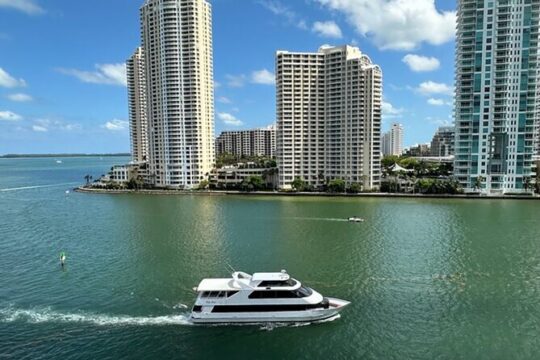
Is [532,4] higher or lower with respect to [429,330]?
higher

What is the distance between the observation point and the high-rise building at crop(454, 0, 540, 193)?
3318 inches

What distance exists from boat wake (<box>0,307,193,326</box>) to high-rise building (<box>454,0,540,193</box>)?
272ft

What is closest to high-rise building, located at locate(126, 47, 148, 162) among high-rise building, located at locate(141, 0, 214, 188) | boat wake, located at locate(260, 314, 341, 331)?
high-rise building, located at locate(141, 0, 214, 188)

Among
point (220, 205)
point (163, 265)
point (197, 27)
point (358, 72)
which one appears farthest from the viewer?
point (197, 27)

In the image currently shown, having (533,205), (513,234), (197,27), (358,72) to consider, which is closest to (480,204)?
(533,205)

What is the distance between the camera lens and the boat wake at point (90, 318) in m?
25.2

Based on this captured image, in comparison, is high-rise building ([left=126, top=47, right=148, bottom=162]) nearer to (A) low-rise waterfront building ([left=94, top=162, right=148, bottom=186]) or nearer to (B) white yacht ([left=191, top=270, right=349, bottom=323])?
(A) low-rise waterfront building ([left=94, top=162, right=148, bottom=186])

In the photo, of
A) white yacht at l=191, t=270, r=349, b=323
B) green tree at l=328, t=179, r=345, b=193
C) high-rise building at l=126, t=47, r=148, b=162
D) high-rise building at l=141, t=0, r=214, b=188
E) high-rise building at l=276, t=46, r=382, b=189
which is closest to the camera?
white yacht at l=191, t=270, r=349, b=323

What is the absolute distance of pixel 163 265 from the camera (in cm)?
3797

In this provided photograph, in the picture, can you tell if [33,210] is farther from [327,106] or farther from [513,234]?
[513,234]

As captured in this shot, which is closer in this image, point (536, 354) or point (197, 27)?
point (536, 354)

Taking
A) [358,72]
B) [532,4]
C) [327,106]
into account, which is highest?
[532,4]

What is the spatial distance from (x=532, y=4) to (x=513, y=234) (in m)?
60.7

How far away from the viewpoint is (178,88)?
105m
